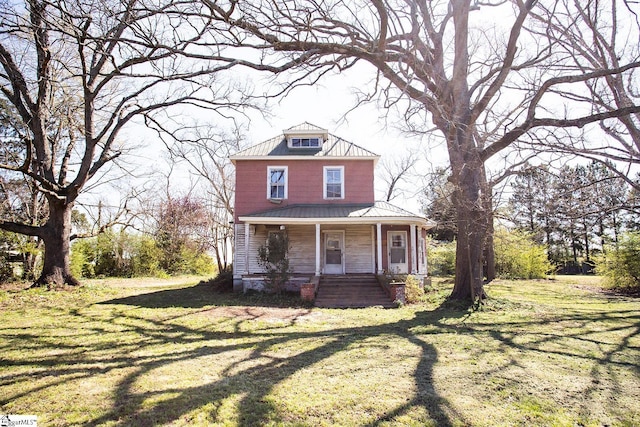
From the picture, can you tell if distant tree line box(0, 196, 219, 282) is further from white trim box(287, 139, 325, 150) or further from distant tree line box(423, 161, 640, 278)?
distant tree line box(423, 161, 640, 278)

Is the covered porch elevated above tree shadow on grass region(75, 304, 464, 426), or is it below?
above

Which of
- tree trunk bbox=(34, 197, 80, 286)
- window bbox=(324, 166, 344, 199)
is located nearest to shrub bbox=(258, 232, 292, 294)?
window bbox=(324, 166, 344, 199)

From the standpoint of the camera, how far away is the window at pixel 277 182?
16.5 metres

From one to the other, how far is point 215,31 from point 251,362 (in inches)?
234

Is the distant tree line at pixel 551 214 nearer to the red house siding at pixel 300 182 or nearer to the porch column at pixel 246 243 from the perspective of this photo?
the red house siding at pixel 300 182

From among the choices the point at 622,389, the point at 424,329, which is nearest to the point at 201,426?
the point at 622,389

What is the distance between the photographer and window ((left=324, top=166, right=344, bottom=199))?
1656 cm

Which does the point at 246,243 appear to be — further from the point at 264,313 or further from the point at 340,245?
the point at 264,313

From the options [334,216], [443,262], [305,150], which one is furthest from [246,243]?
[443,262]

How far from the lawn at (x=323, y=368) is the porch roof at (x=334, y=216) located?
5.08 meters

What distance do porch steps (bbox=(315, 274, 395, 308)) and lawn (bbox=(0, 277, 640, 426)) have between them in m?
2.14

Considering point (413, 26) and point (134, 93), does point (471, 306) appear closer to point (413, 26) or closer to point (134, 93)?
point (413, 26)

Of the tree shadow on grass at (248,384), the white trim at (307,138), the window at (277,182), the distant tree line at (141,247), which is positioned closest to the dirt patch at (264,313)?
the tree shadow on grass at (248,384)

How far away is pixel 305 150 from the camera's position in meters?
17.0
